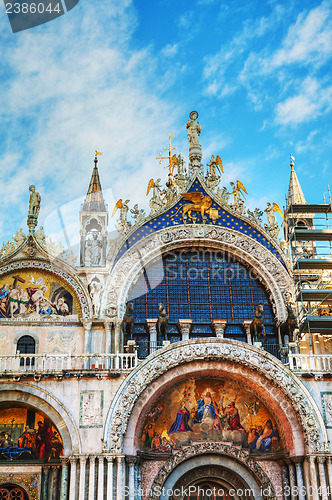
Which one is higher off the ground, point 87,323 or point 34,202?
point 34,202

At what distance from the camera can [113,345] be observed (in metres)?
21.3

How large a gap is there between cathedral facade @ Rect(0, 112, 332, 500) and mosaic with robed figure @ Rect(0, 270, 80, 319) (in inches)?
1.6

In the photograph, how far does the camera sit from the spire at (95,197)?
23.6 metres

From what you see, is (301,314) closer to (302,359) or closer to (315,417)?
(302,359)

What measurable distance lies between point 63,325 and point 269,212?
28.1 feet

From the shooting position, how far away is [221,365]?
65.4 feet

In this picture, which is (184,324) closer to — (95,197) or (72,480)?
(95,197)

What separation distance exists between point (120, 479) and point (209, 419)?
368 centimetres

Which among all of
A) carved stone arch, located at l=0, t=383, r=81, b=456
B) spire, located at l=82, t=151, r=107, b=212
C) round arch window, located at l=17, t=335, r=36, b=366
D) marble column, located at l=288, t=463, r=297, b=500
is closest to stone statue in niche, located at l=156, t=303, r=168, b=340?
carved stone arch, located at l=0, t=383, r=81, b=456

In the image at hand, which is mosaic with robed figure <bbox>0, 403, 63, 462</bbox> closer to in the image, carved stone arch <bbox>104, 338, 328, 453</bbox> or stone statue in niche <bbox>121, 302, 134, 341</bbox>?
carved stone arch <bbox>104, 338, 328, 453</bbox>

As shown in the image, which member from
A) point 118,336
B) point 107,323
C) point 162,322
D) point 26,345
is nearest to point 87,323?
point 107,323

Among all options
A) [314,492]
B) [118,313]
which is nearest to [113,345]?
[118,313]

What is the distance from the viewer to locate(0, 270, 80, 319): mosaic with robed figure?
859 inches

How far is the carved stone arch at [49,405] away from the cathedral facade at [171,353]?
0.11 feet
